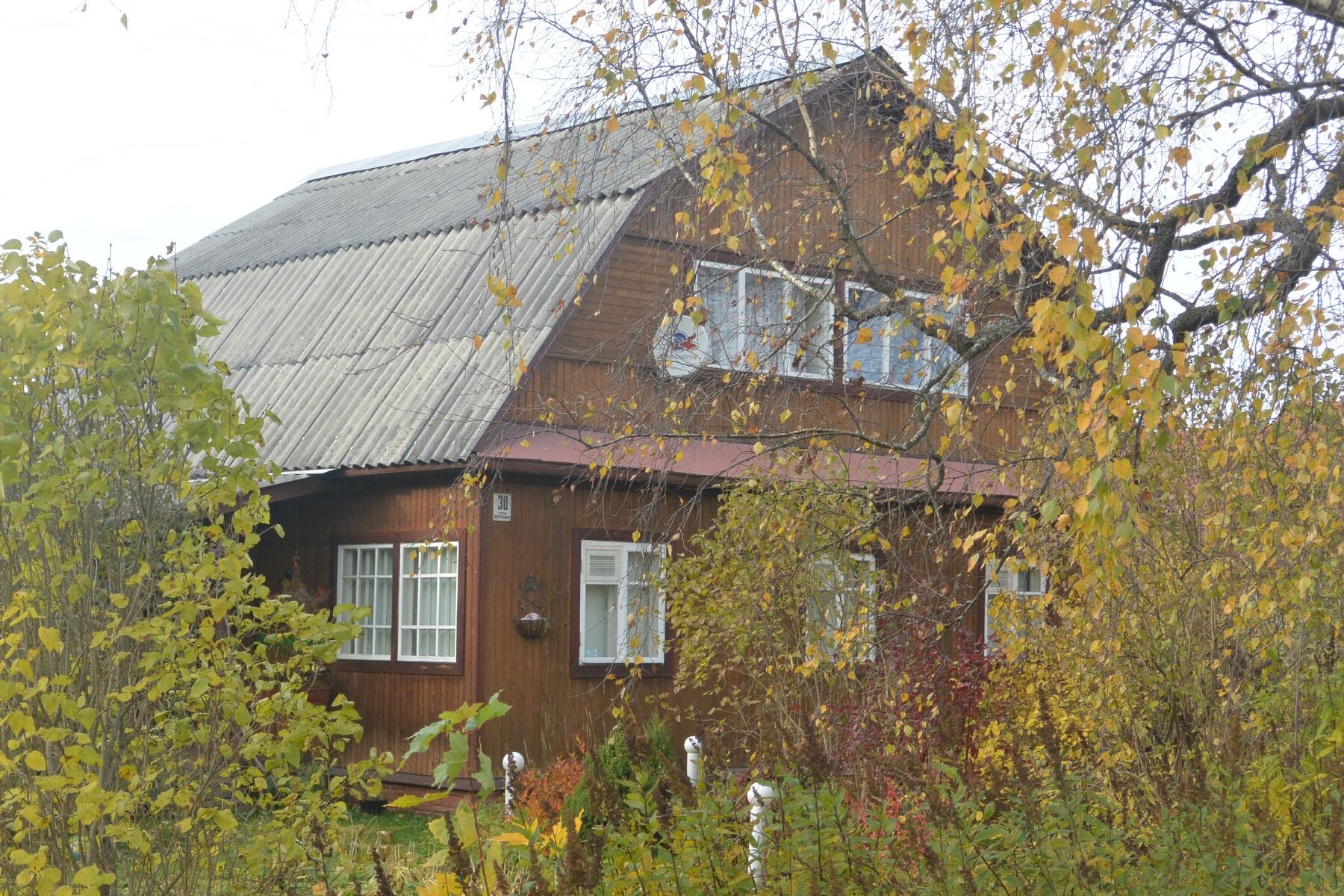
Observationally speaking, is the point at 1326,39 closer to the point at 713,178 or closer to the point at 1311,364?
the point at 1311,364

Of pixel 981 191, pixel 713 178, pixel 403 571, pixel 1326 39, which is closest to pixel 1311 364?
pixel 1326 39

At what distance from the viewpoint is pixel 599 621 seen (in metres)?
14.4

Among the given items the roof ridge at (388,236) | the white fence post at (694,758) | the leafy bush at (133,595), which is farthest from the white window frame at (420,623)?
the leafy bush at (133,595)

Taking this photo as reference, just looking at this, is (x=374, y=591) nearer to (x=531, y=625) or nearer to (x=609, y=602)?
(x=531, y=625)

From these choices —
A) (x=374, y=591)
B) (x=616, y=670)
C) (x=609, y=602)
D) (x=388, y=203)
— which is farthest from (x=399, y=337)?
(x=388, y=203)

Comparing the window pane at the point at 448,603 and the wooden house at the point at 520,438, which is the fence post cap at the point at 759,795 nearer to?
the wooden house at the point at 520,438

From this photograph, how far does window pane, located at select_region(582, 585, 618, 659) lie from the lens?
1422cm

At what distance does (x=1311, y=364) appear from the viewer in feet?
18.7

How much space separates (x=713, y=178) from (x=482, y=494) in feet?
23.7

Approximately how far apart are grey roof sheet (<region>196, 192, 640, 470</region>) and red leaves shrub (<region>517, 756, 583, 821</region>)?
2800 mm

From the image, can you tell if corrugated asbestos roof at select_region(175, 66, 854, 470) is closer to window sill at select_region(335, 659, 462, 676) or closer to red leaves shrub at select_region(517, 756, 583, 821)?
window sill at select_region(335, 659, 462, 676)

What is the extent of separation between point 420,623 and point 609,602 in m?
1.80

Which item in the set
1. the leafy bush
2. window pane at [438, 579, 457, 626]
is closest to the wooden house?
window pane at [438, 579, 457, 626]

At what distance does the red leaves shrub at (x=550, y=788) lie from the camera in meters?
10.5
